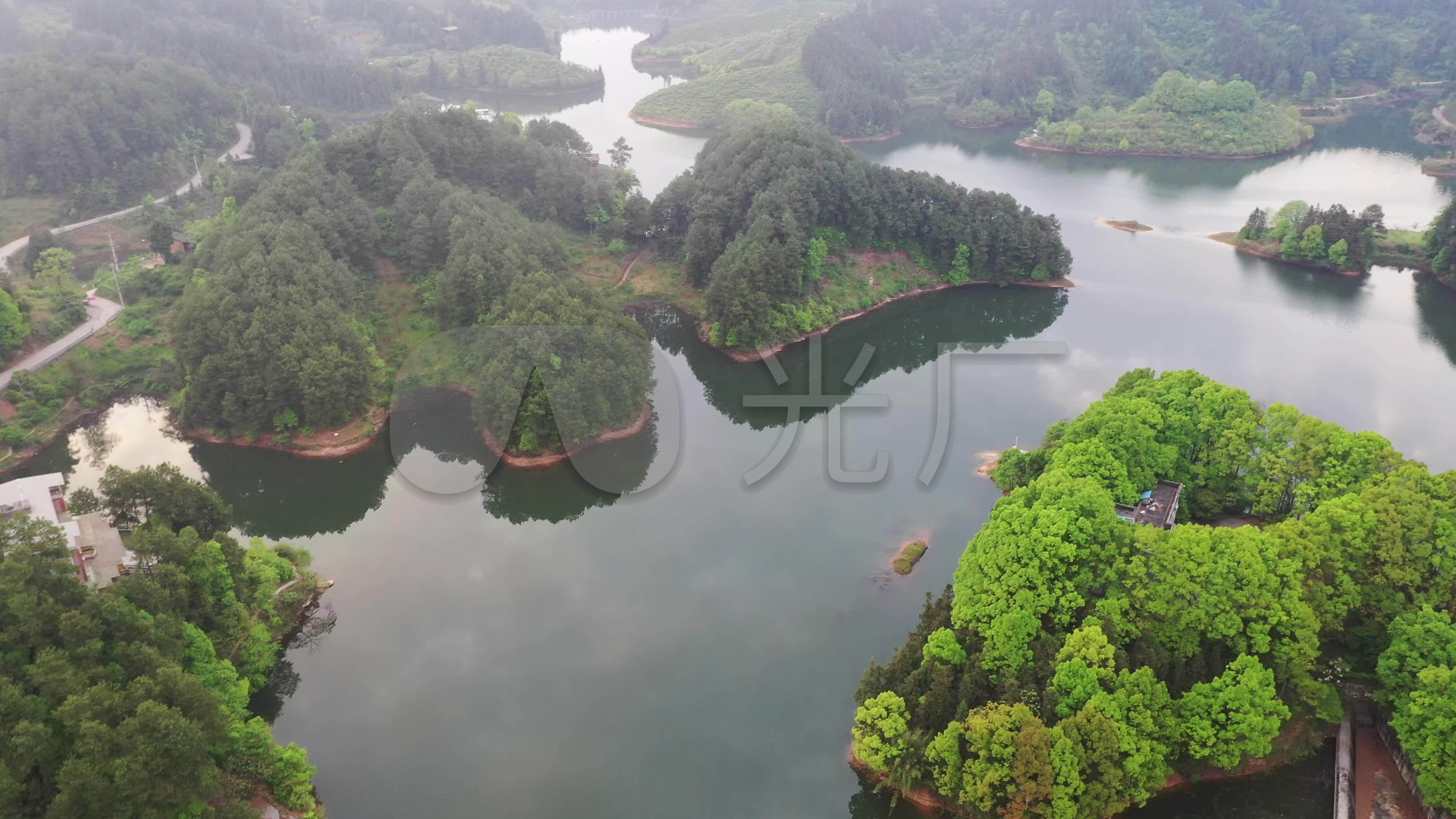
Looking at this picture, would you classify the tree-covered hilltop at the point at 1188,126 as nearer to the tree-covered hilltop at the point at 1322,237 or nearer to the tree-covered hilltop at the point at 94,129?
the tree-covered hilltop at the point at 1322,237

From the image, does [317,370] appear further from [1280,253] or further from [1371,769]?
[1280,253]

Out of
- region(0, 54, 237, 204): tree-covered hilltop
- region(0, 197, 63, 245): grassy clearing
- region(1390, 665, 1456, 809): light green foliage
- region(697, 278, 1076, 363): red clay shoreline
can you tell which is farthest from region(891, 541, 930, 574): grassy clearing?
region(0, 54, 237, 204): tree-covered hilltop

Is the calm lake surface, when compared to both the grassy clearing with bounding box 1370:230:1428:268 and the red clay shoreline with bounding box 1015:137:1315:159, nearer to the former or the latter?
the grassy clearing with bounding box 1370:230:1428:268

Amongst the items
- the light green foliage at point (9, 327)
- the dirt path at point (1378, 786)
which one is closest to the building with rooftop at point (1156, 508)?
the dirt path at point (1378, 786)

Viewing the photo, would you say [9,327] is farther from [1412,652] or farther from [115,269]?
[1412,652]

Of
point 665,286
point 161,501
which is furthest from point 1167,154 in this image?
point 161,501
